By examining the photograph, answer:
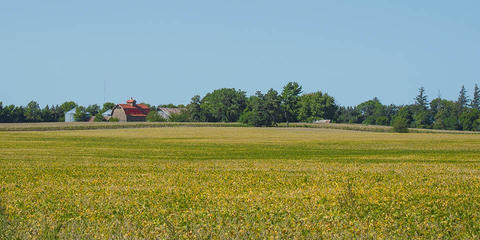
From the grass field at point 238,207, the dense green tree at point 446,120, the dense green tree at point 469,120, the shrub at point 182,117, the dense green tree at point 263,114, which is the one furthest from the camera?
the shrub at point 182,117

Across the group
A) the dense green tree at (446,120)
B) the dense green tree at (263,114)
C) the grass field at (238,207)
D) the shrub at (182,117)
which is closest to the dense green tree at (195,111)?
the shrub at (182,117)

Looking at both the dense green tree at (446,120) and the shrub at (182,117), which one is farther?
the shrub at (182,117)

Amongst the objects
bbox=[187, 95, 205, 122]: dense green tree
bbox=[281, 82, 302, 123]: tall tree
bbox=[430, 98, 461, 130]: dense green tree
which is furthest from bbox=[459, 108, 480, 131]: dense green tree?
bbox=[187, 95, 205, 122]: dense green tree

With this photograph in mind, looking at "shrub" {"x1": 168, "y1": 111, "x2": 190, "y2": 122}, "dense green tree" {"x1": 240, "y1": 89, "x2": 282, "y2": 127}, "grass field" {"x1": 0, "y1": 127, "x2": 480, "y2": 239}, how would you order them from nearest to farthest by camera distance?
"grass field" {"x1": 0, "y1": 127, "x2": 480, "y2": 239}
"dense green tree" {"x1": 240, "y1": 89, "x2": 282, "y2": 127}
"shrub" {"x1": 168, "y1": 111, "x2": 190, "y2": 122}

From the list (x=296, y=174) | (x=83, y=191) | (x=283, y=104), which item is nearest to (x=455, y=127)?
(x=283, y=104)

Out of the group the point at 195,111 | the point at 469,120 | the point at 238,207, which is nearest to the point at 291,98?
the point at 195,111

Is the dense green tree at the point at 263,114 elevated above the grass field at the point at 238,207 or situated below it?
above

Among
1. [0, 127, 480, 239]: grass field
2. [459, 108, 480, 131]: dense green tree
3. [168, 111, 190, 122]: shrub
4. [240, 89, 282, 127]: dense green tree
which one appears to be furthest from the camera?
[168, 111, 190, 122]: shrub

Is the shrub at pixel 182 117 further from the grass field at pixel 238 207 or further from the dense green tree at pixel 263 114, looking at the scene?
the grass field at pixel 238 207

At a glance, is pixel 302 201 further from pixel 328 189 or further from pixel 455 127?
pixel 455 127

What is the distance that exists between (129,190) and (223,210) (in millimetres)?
6374

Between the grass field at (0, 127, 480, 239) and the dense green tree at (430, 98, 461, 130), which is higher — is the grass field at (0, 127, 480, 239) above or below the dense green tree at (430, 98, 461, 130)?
below

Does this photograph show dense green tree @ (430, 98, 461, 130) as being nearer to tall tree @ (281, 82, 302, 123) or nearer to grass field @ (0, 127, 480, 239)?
tall tree @ (281, 82, 302, 123)

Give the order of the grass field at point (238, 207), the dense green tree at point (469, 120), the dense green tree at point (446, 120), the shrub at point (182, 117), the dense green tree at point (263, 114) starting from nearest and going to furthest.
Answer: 1. the grass field at point (238, 207)
2. the dense green tree at point (263, 114)
3. the dense green tree at point (469, 120)
4. the dense green tree at point (446, 120)
5. the shrub at point (182, 117)
